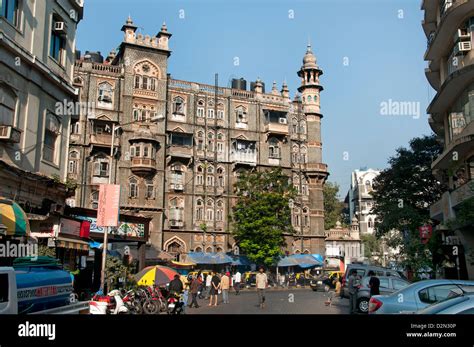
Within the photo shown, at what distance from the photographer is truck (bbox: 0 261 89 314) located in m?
7.00

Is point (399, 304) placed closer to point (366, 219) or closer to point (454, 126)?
point (454, 126)

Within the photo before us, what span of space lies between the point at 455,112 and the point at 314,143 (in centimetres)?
3140

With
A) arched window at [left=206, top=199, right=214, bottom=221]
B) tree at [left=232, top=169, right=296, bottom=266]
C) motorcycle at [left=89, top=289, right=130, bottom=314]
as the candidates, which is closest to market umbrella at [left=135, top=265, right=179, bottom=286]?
motorcycle at [left=89, top=289, right=130, bottom=314]

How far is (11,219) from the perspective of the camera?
13.8 meters

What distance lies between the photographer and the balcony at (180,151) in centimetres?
4903

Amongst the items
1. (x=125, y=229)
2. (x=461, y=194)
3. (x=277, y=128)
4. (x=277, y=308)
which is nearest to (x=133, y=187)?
(x=277, y=128)

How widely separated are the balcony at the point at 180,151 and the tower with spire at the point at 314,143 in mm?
14329

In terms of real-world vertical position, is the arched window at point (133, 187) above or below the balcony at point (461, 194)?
above

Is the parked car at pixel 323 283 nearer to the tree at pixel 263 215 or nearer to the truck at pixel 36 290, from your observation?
the tree at pixel 263 215

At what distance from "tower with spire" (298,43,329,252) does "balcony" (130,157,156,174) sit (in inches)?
750

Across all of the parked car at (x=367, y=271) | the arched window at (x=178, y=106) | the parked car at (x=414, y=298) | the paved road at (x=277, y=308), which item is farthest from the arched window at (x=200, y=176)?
the parked car at (x=414, y=298)

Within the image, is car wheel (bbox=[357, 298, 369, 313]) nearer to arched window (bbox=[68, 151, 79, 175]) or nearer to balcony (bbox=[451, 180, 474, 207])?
balcony (bbox=[451, 180, 474, 207])
